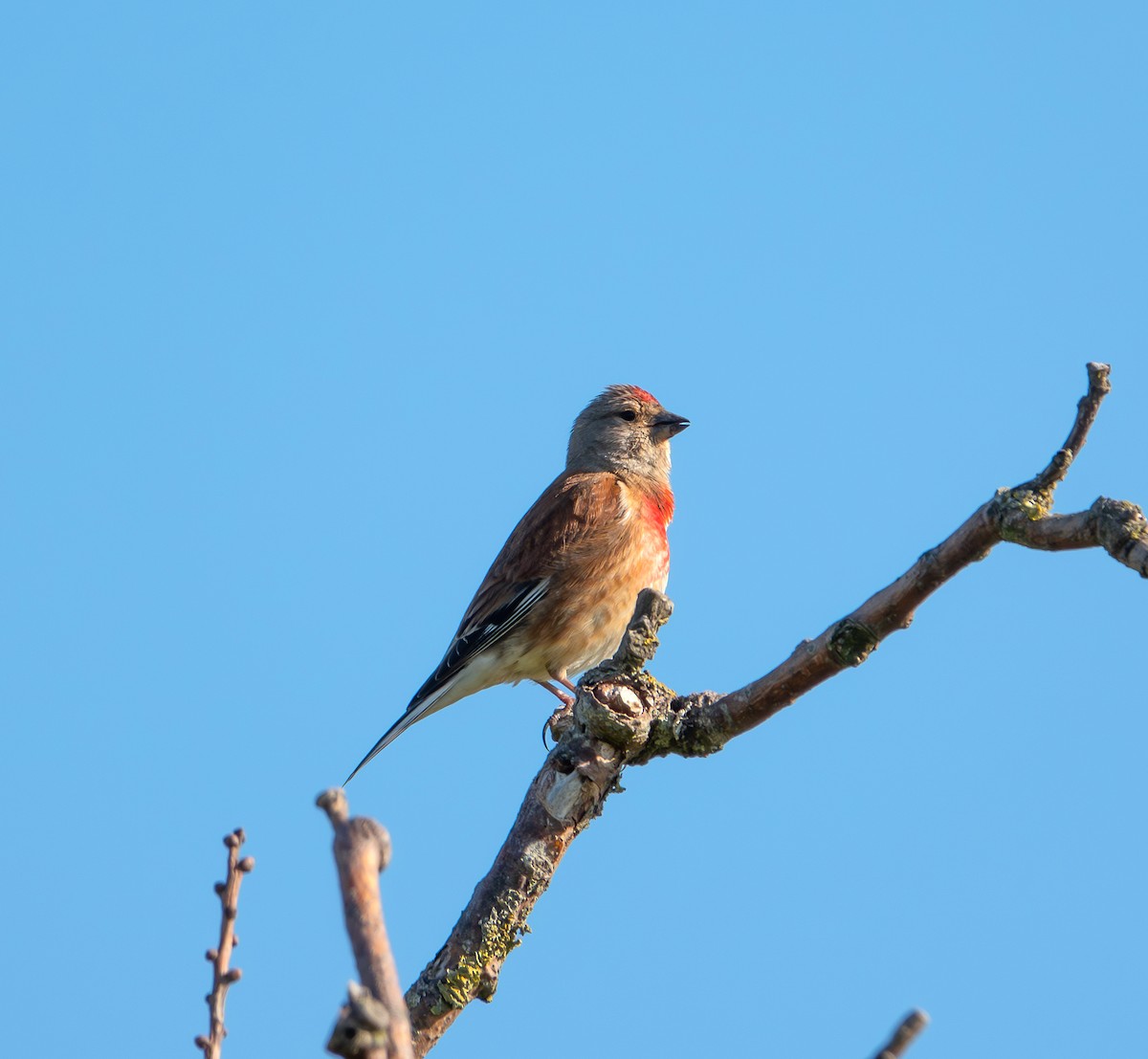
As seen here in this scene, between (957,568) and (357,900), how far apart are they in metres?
2.05

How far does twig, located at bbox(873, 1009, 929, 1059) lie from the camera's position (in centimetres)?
163

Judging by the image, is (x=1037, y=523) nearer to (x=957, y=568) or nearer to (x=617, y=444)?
(x=957, y=568)

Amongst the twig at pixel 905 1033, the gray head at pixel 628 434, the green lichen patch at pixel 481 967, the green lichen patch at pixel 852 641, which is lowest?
the twig at pixel 905 1033

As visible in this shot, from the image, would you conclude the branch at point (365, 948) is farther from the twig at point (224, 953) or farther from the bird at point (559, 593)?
the bird at point (559, 593)

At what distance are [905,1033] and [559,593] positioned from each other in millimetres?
6133

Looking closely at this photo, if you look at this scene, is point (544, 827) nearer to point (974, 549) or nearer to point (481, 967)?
point (481, 967)

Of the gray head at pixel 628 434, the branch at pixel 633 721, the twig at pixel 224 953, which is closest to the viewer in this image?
the twig at pixel 224 953

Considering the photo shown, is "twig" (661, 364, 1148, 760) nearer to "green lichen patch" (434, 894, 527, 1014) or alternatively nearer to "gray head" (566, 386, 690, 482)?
"green lichen patch" (434, 894, 527, 1014)

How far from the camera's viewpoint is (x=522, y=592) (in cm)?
785

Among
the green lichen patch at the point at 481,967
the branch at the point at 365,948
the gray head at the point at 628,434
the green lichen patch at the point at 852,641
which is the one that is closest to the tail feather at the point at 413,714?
the gray head at the point at 628,434

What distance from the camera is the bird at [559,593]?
7.71m

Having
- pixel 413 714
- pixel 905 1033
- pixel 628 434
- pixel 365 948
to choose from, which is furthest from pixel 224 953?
pixel 628 434

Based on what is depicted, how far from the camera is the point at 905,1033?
1.66 m

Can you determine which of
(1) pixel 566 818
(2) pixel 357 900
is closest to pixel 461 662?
(1) pixel 566 818
